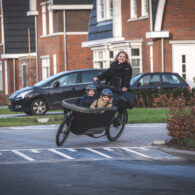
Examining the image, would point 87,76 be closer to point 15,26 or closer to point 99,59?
point 99,59

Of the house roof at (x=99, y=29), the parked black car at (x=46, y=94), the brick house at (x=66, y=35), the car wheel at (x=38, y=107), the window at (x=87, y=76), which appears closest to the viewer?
the parked black car at (x=46, y=94)

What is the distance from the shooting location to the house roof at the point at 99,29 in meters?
34.4

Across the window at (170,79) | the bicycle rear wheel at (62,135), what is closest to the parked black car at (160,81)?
the window at (170,79)

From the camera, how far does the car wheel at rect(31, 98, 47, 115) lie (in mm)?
24891

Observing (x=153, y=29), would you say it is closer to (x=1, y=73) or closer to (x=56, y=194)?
(x=56, y=194)

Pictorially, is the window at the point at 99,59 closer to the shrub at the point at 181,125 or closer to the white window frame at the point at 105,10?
the white window frame at the point at 105,10

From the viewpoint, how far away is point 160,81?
27688mm

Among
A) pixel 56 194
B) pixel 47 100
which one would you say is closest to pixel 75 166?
pixel 56 194

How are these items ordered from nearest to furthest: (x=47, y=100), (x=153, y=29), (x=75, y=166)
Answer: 1. (x=75, y=166)
2. (x=47, y=100)
3. (x=153, y=29)

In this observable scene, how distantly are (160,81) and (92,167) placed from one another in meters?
17.6

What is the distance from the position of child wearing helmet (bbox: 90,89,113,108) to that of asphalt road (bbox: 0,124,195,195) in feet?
2.57

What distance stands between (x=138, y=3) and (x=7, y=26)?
857 inches

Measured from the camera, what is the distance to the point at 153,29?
29.8m

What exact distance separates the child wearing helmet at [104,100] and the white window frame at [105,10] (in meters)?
21.0
